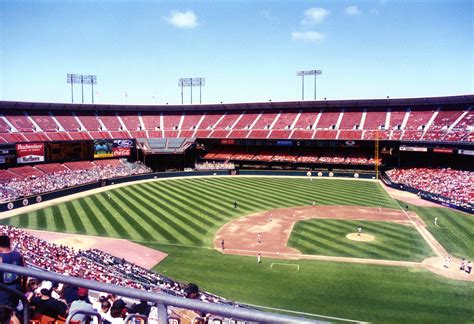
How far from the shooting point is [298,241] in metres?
29.6

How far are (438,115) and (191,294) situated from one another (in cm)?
6458

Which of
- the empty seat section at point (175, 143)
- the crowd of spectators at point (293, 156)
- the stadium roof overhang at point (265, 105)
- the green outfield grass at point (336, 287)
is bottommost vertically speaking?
the green outfield grass at point (336, 287)

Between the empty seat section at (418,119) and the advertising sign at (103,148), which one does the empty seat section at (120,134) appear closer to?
the advertising sign at (103,148)

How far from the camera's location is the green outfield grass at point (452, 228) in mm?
27734

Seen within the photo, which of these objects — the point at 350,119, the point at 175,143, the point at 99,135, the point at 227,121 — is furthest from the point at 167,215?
the point at 350,119

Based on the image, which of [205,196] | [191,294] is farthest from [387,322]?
[205,196]

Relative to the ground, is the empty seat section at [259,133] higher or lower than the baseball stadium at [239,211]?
higher

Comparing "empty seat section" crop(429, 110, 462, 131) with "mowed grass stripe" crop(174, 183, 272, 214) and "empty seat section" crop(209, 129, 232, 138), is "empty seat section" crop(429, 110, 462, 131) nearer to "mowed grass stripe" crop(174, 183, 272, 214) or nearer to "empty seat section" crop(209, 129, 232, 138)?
"mowed grass stripe" crop(174, 183, 272, 214)

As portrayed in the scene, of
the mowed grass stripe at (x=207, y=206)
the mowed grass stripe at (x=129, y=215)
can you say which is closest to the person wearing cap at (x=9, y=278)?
the mowed grass stripe at (x=129, y=215)

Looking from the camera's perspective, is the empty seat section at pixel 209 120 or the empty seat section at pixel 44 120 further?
the empty seat section at pixel 209 120

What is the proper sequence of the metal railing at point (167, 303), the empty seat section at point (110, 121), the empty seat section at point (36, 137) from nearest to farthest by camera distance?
the metal railing at point (167, 303), the empty seat section at point (36, 137), the empty seat section at point (110, 121)

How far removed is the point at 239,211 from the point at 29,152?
3237cm

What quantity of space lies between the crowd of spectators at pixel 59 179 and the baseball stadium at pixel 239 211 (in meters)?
0.30

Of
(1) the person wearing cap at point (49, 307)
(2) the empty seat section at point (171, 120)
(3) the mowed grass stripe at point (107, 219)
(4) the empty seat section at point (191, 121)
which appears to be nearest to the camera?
(1) the person wearing cap at point (49, 307)
